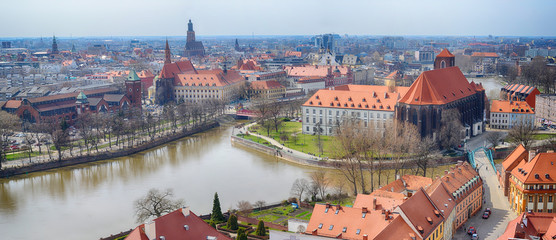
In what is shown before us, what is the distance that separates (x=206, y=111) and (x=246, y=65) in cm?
3587

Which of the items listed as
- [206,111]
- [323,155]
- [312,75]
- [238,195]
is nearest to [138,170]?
[238,195]

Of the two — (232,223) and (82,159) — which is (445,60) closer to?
(82,159)

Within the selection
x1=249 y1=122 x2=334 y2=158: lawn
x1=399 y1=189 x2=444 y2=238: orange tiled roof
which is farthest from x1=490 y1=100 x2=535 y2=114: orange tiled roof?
x1=399 y1=189 x2=444 y2=238: orange tiled roof

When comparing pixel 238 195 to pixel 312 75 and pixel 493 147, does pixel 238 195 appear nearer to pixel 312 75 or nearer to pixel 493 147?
pixel 493 147

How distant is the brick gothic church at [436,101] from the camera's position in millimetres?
43375

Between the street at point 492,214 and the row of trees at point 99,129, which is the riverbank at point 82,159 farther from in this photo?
the street at point 492,214

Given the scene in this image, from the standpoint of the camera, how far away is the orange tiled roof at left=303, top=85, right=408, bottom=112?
156ft

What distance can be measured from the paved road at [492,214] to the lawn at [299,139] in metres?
11.3

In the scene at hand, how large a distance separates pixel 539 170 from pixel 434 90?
16.5 metres

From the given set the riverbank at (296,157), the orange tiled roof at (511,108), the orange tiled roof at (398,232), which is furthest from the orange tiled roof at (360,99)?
the orange tiled roof at (398,232)

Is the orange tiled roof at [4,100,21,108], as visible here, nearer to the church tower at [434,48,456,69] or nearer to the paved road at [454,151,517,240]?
the church tower at [434,48,456,69]

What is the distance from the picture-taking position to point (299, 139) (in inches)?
1927

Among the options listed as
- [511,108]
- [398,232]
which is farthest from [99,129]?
[398,232]

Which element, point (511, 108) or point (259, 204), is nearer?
point (259, 204)
